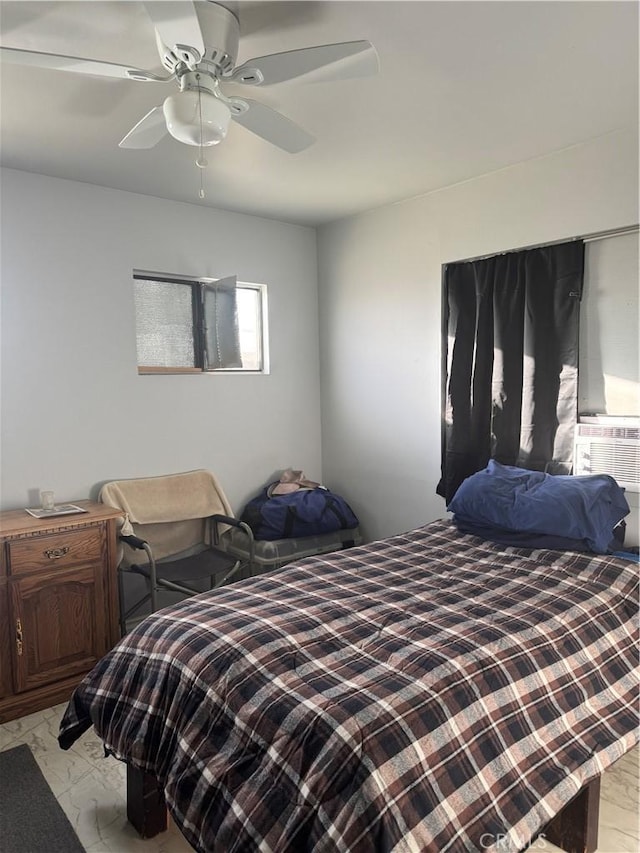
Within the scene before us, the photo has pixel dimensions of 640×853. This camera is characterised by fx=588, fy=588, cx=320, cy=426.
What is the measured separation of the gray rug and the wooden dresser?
380mm

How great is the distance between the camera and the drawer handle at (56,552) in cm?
269

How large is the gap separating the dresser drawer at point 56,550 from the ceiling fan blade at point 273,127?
1914 millimetres

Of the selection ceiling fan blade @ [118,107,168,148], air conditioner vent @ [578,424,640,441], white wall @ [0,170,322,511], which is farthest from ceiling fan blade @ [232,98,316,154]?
air conditioner vent @ [578,424,640,441]

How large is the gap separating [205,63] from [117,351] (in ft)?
6.32

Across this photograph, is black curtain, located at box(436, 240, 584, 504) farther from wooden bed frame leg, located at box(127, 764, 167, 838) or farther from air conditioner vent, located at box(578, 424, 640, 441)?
wooden bed frame leg, located at box(127, 764, 167, 838)

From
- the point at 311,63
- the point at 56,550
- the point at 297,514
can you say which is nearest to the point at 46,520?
the point at 56,550

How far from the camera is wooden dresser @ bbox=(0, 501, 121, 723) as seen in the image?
260 cm

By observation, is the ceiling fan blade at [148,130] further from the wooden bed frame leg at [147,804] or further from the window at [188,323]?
the wooden bed frame leg at [147,804]

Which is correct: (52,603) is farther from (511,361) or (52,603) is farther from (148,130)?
(511,361)

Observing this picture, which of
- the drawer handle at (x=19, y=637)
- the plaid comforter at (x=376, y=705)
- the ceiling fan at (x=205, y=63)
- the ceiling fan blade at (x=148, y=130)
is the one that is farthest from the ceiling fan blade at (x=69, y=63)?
the drawer handle at (x=19, y=637)

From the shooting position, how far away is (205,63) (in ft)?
5.66

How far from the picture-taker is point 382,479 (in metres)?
3.90

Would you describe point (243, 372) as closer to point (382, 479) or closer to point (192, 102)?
point (382, 479)

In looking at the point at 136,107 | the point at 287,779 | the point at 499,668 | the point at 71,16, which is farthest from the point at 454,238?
the point at 287,779
